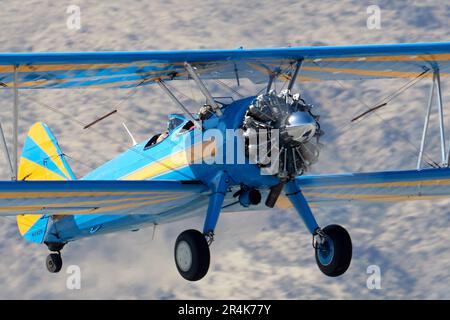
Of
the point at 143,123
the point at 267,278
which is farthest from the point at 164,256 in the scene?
the point at 143,123

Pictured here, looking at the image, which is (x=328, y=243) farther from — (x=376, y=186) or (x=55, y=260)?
(x=55, y=260)

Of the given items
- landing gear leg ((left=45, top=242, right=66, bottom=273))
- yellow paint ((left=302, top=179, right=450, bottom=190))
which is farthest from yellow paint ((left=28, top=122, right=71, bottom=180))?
yellow paint ((left=302, top=179, right=450, bottom=190))

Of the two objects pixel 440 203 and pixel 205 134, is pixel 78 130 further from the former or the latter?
pixel 205 134

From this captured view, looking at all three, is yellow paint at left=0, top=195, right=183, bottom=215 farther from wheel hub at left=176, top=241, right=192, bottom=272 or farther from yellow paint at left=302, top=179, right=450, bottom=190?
yellow paint at left=302, top=179, right=450, bottom=190

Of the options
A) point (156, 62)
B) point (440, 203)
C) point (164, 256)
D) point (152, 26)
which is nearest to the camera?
point (156, 62)

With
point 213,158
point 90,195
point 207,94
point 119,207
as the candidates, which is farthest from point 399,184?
point 90,195

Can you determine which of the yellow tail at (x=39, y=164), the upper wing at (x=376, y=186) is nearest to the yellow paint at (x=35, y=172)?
the yellow tail at (x=39, y=164)
